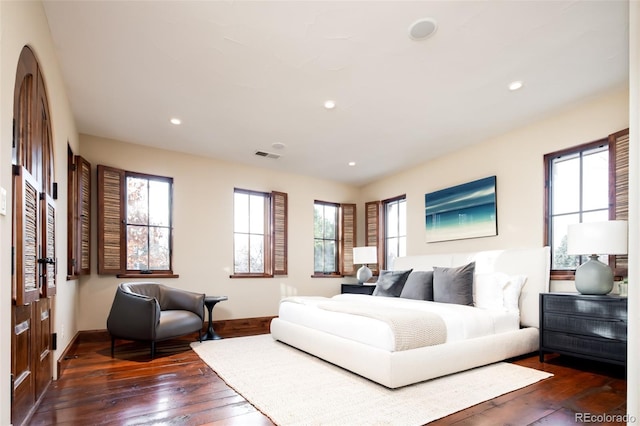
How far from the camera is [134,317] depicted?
12.4ft

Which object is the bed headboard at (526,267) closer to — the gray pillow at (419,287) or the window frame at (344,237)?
the gray pillow at (419,287)

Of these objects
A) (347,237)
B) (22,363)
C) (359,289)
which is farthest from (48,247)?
(347,237)

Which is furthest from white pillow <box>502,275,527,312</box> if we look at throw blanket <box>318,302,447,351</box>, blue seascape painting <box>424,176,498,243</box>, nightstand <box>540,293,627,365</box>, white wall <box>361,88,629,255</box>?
throw blanket <box>318,302,447,351</box>

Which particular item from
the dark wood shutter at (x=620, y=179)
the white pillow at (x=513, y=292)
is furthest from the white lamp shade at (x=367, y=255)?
the dark wood shutter at (x=620, y=179)

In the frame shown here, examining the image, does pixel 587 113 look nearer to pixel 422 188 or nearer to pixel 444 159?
pixel 444 159

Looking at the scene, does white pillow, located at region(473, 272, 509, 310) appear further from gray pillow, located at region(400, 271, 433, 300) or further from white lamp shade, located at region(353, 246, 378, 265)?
white lamp shade, located at region(353, 246, 378, 265)

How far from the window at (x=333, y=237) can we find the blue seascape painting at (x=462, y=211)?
69.2 inches

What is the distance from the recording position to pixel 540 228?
13.5ft

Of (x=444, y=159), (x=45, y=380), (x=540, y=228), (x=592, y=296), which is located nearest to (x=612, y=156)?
(x=540, y=228)

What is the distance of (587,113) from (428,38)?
7.34 ft

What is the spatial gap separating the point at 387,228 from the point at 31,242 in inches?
212

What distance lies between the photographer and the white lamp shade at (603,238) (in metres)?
3.05

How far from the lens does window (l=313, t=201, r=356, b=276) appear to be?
22.3 ft

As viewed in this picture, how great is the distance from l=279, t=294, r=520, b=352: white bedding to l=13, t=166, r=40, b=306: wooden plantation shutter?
7.39 feet
